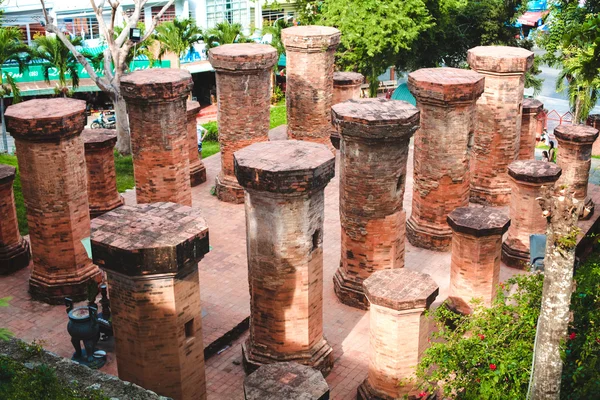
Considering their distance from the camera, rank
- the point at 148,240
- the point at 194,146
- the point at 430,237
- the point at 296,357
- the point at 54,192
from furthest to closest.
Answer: the point at 194,146, the point at 430,237, the point at 54,192, the point at 296,357, the point at 148,240

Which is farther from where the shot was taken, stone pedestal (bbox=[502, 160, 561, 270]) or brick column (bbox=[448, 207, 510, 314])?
stone pedestal (bbox=[502, 160, 561, 270])

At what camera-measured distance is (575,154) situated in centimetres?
2005

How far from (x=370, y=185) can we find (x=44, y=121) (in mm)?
6309

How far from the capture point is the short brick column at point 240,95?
20.5 m

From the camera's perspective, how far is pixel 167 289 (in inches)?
461

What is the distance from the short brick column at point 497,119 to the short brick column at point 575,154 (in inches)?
47.1

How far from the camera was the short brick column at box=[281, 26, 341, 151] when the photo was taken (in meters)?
22.5

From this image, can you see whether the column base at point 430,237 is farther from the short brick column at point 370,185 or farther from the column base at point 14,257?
the column base at point 14,257

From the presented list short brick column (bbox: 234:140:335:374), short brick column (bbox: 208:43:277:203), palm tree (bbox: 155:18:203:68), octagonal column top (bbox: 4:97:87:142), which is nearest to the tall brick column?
octagonal column top (bbox: 4:97:87:142)

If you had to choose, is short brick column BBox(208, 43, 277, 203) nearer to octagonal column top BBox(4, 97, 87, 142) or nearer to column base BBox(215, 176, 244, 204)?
column base BBox(215, 176, 244, 204)

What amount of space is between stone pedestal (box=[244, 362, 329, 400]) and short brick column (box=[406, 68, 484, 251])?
8.17m

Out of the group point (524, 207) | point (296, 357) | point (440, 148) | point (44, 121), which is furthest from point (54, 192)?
point (524, 207)

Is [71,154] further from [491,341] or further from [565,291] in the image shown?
[565,291]

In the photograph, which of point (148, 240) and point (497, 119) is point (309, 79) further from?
point (148, 240)
